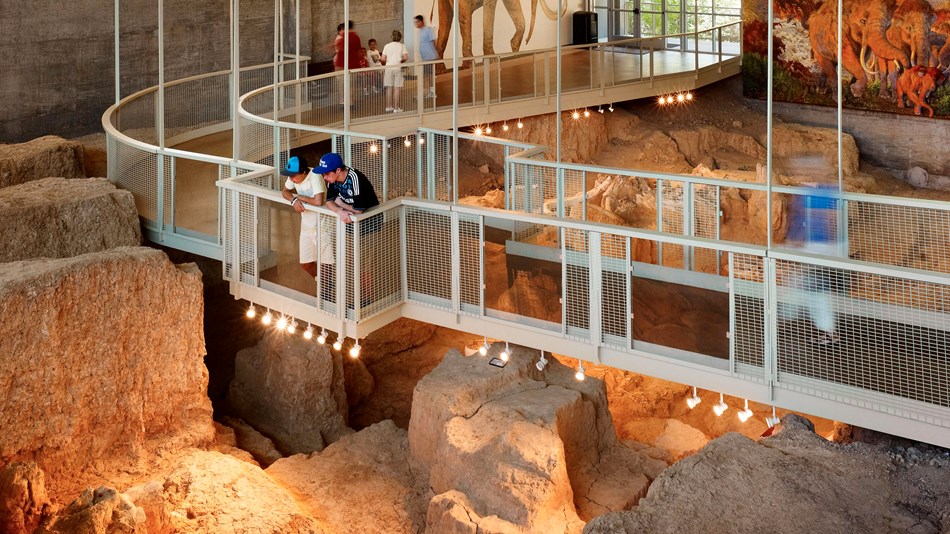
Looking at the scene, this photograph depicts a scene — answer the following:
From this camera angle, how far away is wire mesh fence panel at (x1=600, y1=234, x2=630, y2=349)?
9.54 meters

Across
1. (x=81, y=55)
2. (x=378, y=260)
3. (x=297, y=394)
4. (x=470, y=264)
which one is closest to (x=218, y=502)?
(x=378, y=260)

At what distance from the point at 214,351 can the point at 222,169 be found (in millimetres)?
4086

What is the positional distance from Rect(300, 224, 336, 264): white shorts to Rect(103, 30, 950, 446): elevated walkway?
66 millimetres

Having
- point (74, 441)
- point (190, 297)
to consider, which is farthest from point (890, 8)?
point (74, 441)

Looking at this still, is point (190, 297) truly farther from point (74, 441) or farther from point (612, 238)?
point (612, 238)

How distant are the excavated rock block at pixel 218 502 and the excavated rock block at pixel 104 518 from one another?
0.32 metres

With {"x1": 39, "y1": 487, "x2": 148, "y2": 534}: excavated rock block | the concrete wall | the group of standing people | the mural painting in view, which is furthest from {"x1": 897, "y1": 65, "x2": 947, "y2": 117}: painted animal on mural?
{"x1": 39, "y1": 487, "x2": 148, "y2": 534}: excavated rock block

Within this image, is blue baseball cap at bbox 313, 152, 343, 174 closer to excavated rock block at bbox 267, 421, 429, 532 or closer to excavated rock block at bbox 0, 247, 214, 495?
excavated rock block at bbox 0, 247, 214, 495

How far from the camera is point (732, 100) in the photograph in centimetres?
2328

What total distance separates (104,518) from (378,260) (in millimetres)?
3121

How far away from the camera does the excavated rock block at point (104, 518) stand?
9.37 metres

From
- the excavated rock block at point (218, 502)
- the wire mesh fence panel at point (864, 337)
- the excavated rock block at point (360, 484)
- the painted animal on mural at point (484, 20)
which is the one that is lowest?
the excavated rock block at point (360, 484)

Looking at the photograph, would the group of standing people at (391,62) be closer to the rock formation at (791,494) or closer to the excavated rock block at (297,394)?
the excavated rock block at (297,394)

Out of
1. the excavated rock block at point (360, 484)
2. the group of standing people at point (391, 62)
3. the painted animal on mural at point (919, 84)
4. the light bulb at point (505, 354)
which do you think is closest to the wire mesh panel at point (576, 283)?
the light bulb at point (505, 354)
